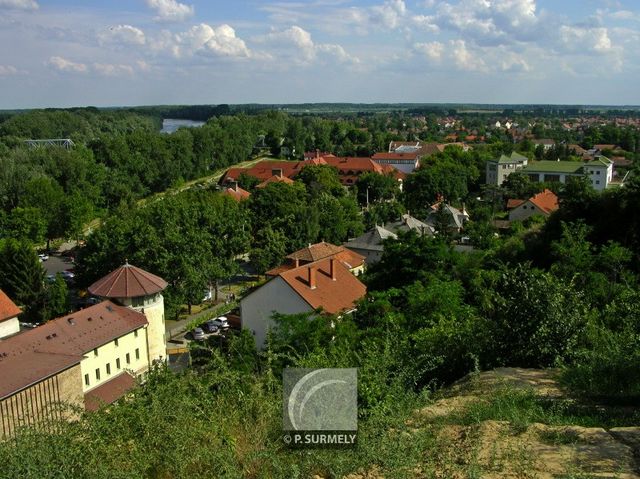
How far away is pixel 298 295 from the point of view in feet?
76.8

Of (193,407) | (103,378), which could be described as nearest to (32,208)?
(103,378)

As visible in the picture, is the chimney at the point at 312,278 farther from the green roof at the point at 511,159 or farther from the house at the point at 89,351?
the green roof at the point at 511,159

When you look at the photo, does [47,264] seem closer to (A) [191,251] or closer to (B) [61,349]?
(A) [191,251]

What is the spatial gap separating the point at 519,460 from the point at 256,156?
92.2 metres

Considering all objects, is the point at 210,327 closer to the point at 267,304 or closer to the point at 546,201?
the point at 267,304

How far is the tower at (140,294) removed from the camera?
74.6ft

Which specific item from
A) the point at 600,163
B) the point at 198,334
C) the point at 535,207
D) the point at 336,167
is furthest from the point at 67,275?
the point at 600,163

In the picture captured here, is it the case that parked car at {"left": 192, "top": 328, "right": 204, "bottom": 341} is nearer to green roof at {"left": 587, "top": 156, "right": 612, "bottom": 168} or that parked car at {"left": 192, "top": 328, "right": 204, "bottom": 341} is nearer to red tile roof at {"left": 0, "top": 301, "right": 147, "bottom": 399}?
red tile roof at {"left": 0, "top": 301, "right": 147, "bottom": 399}

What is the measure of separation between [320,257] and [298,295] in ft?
29.1

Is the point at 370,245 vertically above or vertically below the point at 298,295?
below

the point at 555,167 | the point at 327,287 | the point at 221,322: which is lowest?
the point at 221,322

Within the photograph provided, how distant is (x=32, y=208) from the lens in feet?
143

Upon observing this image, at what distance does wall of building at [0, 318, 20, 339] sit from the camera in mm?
23844

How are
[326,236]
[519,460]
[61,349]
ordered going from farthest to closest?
[326,236], [61,349], [519,460]
